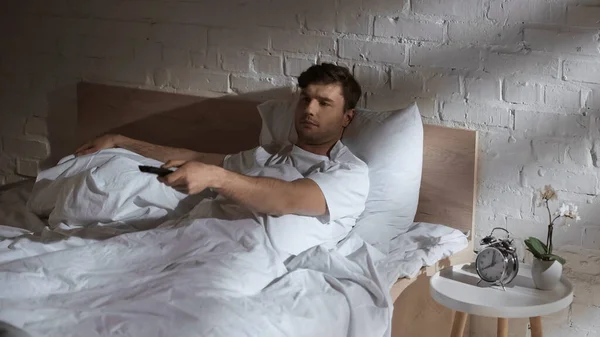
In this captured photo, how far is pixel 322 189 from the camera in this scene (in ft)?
8.55

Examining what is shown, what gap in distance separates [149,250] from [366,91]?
105 centimetres

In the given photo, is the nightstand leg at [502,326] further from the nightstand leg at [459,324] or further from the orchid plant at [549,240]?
the orchid plant at [549,240]

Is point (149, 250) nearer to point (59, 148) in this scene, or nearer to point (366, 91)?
point (366, 91)

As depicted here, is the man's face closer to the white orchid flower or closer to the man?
the man

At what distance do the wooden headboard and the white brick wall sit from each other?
6 cm

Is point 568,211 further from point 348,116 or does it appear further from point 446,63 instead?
point 348,116

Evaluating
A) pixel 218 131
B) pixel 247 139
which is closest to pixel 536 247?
pixel 247 139

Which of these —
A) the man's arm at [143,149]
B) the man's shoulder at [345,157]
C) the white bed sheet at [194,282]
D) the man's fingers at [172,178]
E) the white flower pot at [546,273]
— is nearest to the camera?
the white bed sheet at [194,282]

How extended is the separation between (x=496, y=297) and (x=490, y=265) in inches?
4.2

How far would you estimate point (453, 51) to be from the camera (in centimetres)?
298

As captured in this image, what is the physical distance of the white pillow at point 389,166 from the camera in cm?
287

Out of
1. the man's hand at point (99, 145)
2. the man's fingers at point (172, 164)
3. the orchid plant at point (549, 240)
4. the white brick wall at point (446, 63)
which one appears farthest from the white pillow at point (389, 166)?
the man's hand at point (99, 145)

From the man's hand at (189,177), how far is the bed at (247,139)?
2.02 feet

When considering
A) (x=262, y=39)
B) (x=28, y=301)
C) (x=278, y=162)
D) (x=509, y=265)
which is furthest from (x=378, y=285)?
(x=262, y=39)
